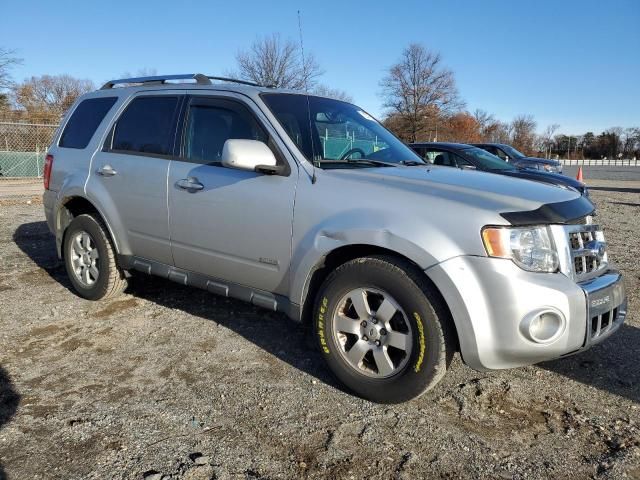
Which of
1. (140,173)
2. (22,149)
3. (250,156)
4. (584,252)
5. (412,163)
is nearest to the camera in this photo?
(584,252)

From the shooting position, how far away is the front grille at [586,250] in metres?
2.77

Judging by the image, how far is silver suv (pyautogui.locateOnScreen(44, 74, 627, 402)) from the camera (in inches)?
103

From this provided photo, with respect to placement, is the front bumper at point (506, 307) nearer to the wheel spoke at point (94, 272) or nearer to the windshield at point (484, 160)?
the wheel spoke at point (94, 272)

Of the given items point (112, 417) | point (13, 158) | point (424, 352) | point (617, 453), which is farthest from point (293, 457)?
point (13, 158)

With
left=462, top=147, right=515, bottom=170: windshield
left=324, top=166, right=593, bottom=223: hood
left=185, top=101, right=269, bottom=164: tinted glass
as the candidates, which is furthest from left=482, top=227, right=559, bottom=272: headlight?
left=462, top=147, right=515, bottom=170: windshield

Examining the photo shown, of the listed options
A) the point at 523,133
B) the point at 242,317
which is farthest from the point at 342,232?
the point at 523,133

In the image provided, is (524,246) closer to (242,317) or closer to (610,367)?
(610,367)

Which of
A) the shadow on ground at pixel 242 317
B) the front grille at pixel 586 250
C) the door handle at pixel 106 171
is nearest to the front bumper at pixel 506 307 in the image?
the front grille at pixel 586 250

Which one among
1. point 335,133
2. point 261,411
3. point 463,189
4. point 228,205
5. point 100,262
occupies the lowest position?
point 261,411

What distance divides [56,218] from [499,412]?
426cm

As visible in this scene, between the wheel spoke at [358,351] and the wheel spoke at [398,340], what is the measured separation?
0.15 metres

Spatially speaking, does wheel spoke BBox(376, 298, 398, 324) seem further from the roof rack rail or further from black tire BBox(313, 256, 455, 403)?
the roof rack rail

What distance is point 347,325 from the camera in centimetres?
303

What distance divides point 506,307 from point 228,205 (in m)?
1.91
